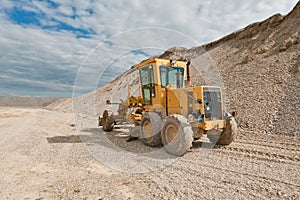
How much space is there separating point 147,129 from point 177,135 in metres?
1.66

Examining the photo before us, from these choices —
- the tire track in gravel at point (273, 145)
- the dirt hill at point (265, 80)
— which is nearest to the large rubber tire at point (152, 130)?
the dirt hill at point (265, 80)

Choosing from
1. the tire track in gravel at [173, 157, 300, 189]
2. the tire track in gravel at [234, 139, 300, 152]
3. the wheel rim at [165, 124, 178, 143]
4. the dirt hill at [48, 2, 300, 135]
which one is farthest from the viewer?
the dirt hill at [48, 2, 300, 135]

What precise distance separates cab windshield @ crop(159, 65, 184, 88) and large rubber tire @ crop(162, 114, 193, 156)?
1717 mm

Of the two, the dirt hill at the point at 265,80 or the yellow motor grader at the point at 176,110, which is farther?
the dirt hill at the point at 265,80

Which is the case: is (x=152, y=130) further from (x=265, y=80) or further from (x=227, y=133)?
(x=265, y=80)

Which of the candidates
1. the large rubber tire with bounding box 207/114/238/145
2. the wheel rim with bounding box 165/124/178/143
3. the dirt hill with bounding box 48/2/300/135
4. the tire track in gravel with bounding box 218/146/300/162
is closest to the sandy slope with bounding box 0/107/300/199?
the tire track in gravel with bounding box 218/146/300/162

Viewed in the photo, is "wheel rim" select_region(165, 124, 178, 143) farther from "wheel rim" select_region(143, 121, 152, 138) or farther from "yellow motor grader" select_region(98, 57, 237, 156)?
"wheel rim" select_region(143, 121, 152, 138)

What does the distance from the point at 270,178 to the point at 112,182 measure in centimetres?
315

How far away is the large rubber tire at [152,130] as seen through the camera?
717 centimetres

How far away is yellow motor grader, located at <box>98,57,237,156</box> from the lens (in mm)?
6355

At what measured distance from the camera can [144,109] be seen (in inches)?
Answer: 350

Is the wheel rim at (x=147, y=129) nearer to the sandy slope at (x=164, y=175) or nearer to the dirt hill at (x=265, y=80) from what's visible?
the sandy slope at (x=164, y=175)

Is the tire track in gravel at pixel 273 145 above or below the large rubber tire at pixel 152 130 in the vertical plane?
below

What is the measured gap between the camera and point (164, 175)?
4734 mm
